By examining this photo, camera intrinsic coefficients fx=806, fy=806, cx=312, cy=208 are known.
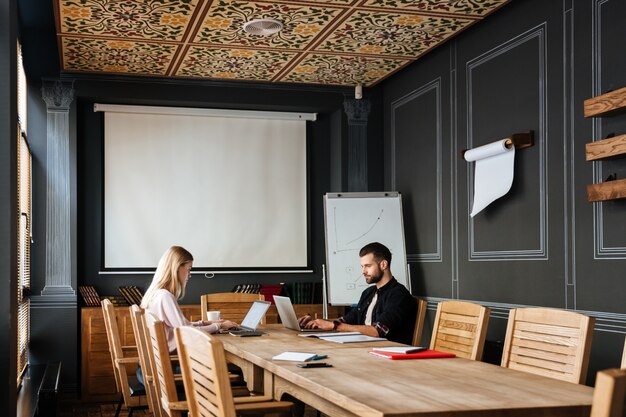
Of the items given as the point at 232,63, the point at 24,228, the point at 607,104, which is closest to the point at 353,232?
the point at 232,63

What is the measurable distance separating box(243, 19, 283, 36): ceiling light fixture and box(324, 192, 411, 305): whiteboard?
197 cm

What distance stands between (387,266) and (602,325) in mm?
1515

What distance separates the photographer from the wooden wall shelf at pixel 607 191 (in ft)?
14.4

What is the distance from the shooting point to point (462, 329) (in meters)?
4.46

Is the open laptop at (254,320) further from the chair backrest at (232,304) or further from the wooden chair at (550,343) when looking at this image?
the wooden chair at (550,343)

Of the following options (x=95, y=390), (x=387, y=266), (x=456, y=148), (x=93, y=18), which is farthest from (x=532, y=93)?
(x=95, y=390)

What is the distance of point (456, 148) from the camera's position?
258 inches

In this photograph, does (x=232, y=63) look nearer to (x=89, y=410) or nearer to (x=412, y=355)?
(x=89, y=410)

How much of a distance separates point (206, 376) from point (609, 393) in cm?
139

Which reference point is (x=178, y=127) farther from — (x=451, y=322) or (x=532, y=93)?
(x=451, y=322)

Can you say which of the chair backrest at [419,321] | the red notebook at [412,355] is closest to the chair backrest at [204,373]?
the red notebook at [412,355]

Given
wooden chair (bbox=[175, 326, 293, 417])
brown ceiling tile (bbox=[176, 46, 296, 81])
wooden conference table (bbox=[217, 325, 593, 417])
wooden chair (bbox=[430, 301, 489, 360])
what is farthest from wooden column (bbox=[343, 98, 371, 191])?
wooden chair (bbox=[175, 326, 293, 417])

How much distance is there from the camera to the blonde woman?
5219mm

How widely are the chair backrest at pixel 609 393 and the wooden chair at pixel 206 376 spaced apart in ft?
3.81
